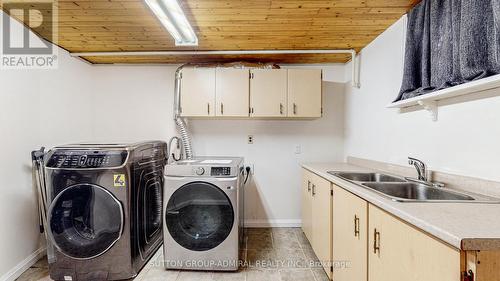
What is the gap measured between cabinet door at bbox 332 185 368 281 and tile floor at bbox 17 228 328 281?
0.50 m

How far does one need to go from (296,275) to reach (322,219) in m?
0.56

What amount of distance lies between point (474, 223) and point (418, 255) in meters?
0.22

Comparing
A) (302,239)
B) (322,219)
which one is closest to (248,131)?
(302,239)

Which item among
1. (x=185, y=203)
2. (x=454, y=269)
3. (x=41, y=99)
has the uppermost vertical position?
(x=41, y=99)

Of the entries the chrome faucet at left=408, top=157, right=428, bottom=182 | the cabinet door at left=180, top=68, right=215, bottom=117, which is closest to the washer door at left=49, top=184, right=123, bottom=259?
the cabinet door at left=180, top=68, right=215, bottom=117

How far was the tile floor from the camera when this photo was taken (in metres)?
2.29

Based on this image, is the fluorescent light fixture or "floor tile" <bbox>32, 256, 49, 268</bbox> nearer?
the fluorescent light fixture

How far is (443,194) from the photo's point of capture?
1542 mm

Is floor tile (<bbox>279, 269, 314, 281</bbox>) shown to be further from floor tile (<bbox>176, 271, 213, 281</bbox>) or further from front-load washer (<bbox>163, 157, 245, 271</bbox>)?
floor tile (<bbox>176, 271, 213, 281</bbox>)

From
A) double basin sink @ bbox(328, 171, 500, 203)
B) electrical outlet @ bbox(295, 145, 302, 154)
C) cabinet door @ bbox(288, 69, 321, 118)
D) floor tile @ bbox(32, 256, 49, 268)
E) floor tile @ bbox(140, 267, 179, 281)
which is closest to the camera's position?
double basin sink @ bbox(328, 171, 500, 203)

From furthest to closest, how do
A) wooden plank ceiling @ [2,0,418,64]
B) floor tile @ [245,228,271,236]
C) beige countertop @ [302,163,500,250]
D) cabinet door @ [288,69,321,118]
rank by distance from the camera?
floor tile @ [245,228,271,236] → cabinet door @ [288,69,321,118] → wooden plank ceiling @ [2,0,418,64] → beige countertop @ [302,163,500,250]

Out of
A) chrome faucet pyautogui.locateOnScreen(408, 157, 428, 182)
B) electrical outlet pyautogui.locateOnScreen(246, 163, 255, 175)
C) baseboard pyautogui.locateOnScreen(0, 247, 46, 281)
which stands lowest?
baseboard pyautogui.locateOnScreen(0, 247, 46, 281)

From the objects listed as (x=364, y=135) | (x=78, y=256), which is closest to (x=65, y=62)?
(x=78, y=256)

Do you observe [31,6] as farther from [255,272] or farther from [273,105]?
[255,272]
